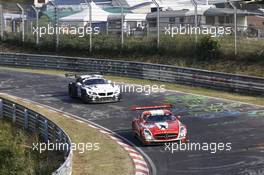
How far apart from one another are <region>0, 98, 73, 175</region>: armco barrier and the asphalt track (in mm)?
2883

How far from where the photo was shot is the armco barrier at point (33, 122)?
744 inches

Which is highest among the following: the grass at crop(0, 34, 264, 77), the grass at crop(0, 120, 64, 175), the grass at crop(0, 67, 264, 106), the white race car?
the grass at crop(0, 34, 264, 77)

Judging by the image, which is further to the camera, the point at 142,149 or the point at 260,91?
the point at 260,91

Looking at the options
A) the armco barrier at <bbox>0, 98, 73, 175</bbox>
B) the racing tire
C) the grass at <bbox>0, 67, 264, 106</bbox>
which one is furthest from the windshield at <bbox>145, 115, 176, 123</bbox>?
the racing tire

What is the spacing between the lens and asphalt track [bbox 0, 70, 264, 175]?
658 inches

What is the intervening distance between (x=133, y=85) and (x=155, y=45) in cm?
928

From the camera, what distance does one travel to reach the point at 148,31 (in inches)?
1699

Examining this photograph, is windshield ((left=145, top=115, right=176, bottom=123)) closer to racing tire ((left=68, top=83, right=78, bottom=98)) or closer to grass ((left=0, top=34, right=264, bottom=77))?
racing tire ((left=68, top=83, right=78, bottom=98))

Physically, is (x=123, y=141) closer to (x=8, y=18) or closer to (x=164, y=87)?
(x=164, y=87)

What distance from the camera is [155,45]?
42531 millimetres

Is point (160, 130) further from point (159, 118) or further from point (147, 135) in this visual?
point (159, 118)

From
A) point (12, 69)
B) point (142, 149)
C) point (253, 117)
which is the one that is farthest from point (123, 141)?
point (12, 69)

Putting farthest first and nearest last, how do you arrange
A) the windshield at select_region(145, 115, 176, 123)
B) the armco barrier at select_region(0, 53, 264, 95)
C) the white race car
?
the armco barrier at select_region(0, 53, 264, 95), the white race car, the windshield at select_region(145, 115, 176, 123)

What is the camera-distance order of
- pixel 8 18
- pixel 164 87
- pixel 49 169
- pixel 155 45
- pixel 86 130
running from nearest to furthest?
1. pixel 49 169
2. pixel 86 130
3. pixel 164 87
4. pixel 155 45
5. pixel 8 18
